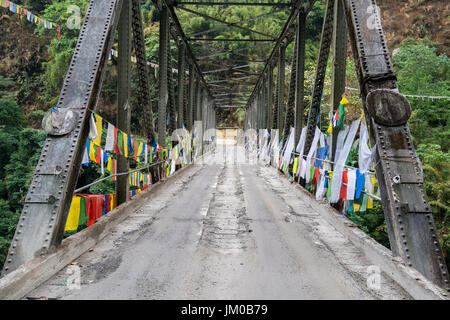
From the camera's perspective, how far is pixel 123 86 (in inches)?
256

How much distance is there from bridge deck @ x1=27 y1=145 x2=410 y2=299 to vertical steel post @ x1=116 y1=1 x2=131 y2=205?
2.13 feet

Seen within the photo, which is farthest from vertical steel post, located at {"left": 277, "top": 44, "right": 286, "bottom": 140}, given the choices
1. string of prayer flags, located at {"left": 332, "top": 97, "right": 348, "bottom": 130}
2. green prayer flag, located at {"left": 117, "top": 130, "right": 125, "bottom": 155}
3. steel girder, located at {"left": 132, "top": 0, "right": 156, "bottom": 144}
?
green prayer flag, located at {"left": 117, "top": 130, "right": 125, "bottom": 155}

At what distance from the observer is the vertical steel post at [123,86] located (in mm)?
6418

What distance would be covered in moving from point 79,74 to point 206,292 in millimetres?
3174

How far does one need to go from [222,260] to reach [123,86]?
4106 millimetres

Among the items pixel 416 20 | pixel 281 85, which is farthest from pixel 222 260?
pixel 416 20

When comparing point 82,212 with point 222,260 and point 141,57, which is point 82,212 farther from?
point 141,57

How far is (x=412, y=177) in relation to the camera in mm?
3693

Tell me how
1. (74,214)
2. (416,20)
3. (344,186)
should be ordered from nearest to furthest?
(74,214) → (344,186) → (416,20)

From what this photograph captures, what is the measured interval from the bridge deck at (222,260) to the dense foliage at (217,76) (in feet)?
9.57

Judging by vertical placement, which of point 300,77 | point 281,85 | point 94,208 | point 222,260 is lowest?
point 222,260

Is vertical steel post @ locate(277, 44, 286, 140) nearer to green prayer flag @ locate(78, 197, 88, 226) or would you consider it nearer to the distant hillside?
green prayer flag @ locate(78, 197, 88, 226)

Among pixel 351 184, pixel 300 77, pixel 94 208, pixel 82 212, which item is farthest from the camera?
pixel 300 77

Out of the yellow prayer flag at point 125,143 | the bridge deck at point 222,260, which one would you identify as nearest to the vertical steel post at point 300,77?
the bridge deck at point 222,260
